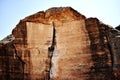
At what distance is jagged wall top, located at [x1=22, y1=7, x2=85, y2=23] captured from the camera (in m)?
15.0

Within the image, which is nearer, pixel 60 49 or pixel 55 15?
pixel 60 49

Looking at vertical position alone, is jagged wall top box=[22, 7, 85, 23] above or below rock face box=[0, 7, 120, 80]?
above

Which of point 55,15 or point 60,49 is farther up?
point 55,15

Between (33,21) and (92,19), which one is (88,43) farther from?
(33,21)

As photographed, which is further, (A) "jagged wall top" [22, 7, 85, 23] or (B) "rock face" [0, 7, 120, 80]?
(A) "jagged wall top" [22, 7, 85, 23]

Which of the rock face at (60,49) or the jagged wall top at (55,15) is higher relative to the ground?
the jagged wall top at (55,15)

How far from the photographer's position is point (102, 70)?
13023 millimetres

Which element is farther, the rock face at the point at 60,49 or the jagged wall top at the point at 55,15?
the jagged wall top at the point at 55,15

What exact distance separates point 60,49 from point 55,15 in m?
2.16

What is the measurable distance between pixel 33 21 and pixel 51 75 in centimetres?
347

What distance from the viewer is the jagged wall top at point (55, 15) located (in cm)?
1502

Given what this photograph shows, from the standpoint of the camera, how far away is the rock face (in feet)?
43.4

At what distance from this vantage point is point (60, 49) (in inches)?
578

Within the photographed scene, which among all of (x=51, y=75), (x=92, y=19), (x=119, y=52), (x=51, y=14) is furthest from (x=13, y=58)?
(x=119, y=52)
